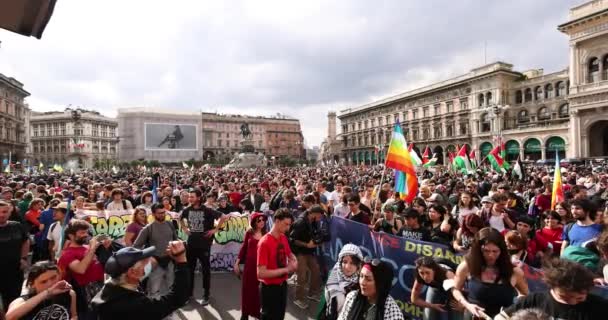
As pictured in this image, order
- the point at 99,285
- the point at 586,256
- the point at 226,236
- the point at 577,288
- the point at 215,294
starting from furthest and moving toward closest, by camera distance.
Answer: the point at 226,236 < the point at 215,294 < the point at 99,285 < the point at 586,256 < the point at 577,288

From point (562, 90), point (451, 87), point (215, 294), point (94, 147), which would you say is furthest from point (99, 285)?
point (94, 147)

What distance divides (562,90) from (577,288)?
54.5 meters

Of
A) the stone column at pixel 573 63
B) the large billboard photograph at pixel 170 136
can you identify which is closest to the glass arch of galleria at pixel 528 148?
the stone column at pixel 573 63

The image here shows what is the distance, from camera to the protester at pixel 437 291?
3.27m

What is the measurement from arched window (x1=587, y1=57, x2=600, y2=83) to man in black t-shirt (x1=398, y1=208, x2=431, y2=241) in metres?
42.0

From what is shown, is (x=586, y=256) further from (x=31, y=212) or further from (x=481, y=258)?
(x=31, y=212)

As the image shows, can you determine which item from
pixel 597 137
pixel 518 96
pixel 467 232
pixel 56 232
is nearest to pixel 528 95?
pixel 518 96

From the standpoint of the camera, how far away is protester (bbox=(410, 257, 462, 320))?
3.27 m

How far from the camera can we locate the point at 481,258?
2971 millimetres

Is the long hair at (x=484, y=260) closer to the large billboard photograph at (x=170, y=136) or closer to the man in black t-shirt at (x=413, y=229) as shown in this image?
the man in black t-shirt at (x=413, y=229)

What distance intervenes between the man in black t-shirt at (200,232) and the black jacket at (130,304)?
333cm

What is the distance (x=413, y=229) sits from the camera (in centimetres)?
497

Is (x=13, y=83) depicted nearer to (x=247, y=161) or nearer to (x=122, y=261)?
Result: (x=247, y=161)

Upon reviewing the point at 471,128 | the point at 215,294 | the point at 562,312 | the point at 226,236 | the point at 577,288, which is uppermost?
the point at 471,128
